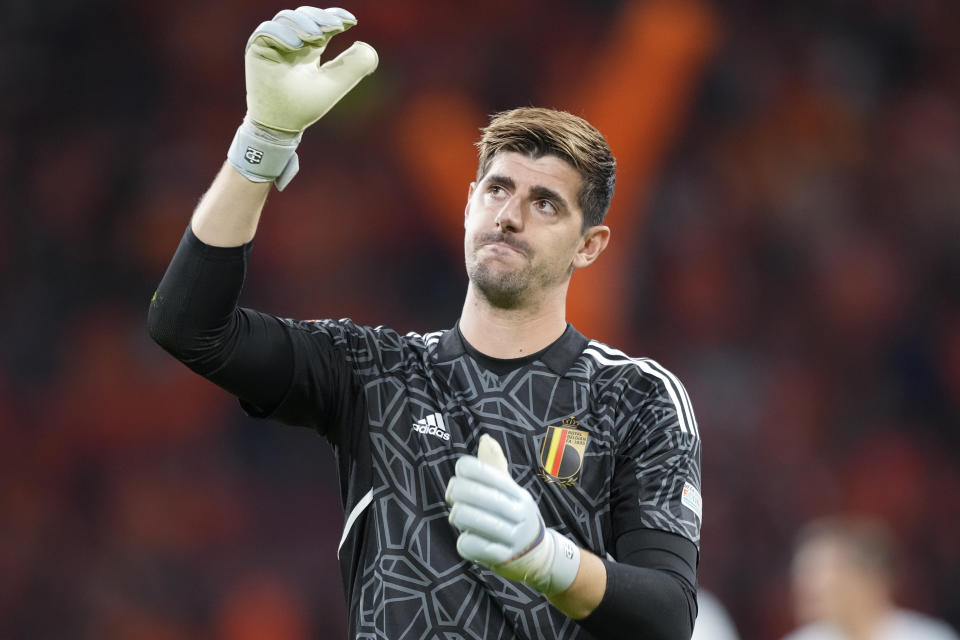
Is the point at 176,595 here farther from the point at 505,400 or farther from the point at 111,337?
the point at 505,400

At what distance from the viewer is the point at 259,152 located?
2090 millimetres

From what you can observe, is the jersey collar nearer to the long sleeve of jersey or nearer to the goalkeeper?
the goalkeeper

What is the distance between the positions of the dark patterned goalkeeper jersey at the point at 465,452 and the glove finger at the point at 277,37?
57 centimetres

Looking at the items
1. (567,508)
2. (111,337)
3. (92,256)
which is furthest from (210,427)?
(567,508)

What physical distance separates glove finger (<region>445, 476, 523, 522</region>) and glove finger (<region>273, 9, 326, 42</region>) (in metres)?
0.85

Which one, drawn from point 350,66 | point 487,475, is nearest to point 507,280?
point 350,66

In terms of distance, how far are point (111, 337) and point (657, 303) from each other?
11.5 feet

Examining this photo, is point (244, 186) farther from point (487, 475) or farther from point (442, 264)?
point (442, 264)

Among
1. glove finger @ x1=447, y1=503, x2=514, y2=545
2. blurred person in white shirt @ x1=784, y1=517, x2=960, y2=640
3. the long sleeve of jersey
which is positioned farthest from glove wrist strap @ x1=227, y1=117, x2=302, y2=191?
blurred person in white shirt @ x1=784, y1=517, x2=960, y2=640

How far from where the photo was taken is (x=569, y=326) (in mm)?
2541

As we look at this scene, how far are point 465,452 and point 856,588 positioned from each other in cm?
247

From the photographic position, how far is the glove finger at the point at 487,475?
1832 mm

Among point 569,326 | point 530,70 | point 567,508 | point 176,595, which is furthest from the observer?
point 530,70

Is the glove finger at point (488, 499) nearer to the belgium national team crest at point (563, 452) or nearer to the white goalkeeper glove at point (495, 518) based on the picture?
the white goalkeeper glove at point (495, 518)
